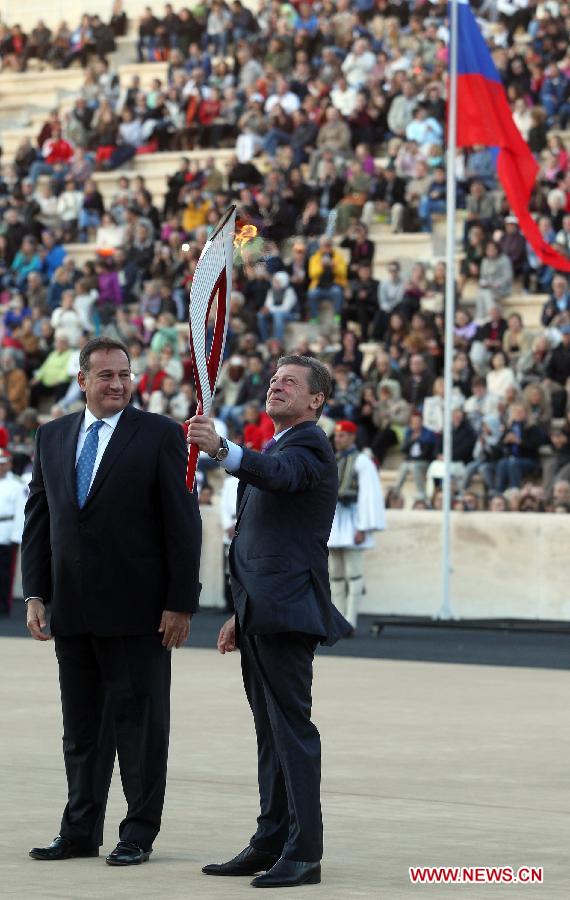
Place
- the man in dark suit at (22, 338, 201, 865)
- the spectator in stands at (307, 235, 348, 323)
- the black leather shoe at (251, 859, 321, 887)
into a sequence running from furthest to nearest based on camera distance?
the spectator in stands at (307, 235, 348, 323)
the man in dark suit at (22, 338, 201, 865)
the black leather shoe at (251, 859, 321, 887)

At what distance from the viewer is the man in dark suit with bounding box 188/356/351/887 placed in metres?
7.41

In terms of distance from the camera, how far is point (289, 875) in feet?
24.1

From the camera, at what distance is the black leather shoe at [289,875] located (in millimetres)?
7348

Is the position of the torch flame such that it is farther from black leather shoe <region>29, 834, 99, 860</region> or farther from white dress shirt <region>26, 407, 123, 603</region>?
black leather shoe <region>29, 834, 99, 860</region>

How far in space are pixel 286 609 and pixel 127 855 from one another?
1154mm

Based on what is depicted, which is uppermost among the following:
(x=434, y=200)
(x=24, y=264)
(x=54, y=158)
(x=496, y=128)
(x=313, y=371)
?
(x=54, y=158)

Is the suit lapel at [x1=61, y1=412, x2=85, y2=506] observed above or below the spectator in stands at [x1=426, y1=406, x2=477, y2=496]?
below

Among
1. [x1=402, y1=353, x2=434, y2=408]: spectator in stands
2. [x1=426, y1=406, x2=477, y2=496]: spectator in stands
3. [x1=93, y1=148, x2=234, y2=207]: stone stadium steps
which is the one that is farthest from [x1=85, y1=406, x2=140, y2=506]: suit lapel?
[x1=93, y1=148, x2=234, y2=207]: stone stadium steps

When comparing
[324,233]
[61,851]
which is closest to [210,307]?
[61,851]

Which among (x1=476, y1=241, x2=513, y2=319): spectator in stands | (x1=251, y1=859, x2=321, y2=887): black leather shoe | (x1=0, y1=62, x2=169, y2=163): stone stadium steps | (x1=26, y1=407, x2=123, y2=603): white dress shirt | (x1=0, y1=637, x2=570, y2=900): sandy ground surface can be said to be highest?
(x1=0, y1=62, x2=169, y2=163): stone stadium steps

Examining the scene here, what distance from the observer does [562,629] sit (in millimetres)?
18812

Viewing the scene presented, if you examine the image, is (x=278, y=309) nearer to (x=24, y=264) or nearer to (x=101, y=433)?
(x=24, y=264)

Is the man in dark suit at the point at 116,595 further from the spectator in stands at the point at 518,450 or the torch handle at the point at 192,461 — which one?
the spectator in stands at the point at 518,450

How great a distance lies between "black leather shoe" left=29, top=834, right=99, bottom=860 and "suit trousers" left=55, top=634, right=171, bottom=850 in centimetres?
2
